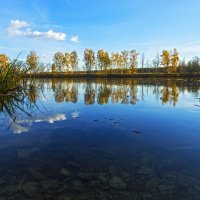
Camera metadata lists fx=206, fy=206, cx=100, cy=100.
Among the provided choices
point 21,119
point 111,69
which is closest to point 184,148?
point 21,119

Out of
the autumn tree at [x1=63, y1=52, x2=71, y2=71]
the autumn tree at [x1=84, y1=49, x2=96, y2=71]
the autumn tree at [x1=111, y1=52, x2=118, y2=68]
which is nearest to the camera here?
the autumn tree at [x1=84, y1=49, x2=96, y2=71]

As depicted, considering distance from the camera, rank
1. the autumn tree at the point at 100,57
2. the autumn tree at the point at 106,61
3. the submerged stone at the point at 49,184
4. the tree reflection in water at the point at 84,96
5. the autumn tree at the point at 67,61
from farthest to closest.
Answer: the autumn tree at the point at 67,61
the autumn tree at the point at 100,57
the autumn tree at the point at 106,61
the tree reflection in water at the point at 84,96
the submerged stone at the point at 49,184

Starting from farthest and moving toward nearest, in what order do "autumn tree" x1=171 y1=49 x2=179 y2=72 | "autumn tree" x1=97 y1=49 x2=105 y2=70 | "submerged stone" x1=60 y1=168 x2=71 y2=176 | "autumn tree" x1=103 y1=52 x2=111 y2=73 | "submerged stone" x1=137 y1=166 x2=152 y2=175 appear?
1. "autumn tree" x1=97 y1=49 x2=105 y2=70
2. "autumn tree" x1=103 y1=52 x2=111 y2=73
3. "autumn tree" x1=171 y1=49 x2=179 y2=72
4. "submerged stone" x1=137 y1=166 x2=152 y2=175
5. "submerged stone" x1=60 y1=168 x2=71 y2=176

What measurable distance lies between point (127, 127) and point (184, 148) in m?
2.22

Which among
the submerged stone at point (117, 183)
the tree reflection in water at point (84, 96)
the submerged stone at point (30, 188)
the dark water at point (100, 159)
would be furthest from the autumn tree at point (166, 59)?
the submerged stone at point (30, 188)

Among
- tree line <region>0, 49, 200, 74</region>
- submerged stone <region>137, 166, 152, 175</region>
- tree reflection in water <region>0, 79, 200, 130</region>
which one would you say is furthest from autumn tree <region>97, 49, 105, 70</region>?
submerged stone <region>137, 166, 152, 175</region>

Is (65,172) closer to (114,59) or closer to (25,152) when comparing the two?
(25,152)

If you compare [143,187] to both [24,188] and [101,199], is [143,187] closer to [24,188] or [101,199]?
[101,199]

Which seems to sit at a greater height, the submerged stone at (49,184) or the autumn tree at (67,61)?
the autumn tree at (67,61)

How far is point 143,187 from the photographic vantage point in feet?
10.3

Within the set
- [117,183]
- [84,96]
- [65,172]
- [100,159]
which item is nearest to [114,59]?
[84,96]

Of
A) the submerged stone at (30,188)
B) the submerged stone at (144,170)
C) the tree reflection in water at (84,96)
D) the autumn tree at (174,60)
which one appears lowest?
the submerged stone at (144,170)

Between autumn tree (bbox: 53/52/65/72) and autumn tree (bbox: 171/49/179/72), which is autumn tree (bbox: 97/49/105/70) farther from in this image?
autumn tree (bbox: 171/49/179/72)

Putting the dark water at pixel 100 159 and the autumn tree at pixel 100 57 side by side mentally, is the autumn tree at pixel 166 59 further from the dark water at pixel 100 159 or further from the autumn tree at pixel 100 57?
the dark water at pixel 100 159
